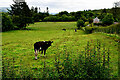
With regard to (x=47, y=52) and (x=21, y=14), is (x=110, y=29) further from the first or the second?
(x=21, y=14)

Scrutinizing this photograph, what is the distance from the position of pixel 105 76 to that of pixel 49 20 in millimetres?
113237

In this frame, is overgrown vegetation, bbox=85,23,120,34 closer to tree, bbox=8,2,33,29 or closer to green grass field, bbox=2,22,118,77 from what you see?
green grass field, bbox=2,22,118,77

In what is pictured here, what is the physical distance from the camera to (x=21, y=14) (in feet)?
229

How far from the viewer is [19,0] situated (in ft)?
238

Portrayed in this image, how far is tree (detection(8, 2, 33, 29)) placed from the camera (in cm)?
6656

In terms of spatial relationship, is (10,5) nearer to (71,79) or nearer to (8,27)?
(8,27)

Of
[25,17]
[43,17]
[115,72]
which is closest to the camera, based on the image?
[115,72]

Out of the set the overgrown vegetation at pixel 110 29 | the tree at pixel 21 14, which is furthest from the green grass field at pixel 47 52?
the tree at pixel 21 14

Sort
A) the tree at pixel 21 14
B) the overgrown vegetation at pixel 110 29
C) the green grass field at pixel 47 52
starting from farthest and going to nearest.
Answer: the tree at pixel 21 14, the overgrown vegetation at pixel 110 29, the green grass field at pixel 47 52

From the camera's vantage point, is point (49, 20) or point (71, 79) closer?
point (71, 79)

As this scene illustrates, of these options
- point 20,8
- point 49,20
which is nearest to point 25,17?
point 20,8

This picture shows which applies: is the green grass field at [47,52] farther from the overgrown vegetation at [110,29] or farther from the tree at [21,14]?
the tree at [21,14]

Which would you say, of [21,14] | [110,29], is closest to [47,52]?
[110,29]

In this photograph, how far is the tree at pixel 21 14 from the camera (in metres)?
66.6
